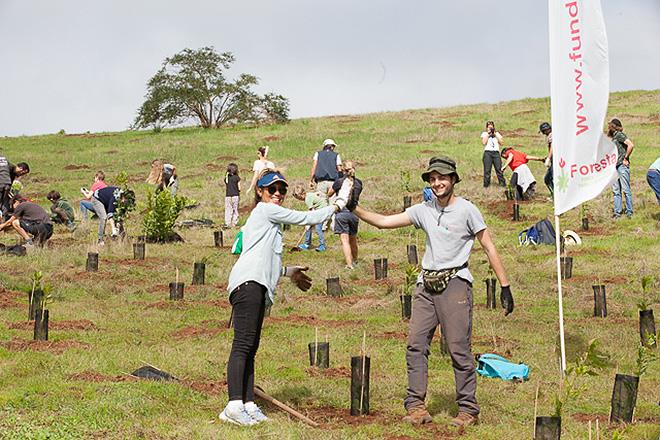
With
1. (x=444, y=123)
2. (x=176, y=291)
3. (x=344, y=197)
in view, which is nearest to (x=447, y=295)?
(x=344, y=197)

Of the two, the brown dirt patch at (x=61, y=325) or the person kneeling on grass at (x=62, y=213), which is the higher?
the person kneeling on grass at (x=62, y=213)

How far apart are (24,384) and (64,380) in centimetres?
37

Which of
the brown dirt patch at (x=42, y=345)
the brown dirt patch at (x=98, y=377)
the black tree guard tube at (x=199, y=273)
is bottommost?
the brown dirt patch at (x=98, y=377)

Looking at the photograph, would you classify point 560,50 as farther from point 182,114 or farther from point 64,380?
point 182,114

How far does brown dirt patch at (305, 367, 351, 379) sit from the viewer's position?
883 centimetres

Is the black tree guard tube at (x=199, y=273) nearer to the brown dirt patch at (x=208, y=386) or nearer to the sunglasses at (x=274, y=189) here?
the brown dirt patch at (x=208, y=386)

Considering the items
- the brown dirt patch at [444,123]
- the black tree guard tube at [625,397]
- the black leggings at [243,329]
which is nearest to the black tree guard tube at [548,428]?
the black tree guard tube at [625,397]

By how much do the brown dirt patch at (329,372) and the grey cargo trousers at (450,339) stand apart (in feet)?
5.98

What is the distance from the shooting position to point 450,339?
6.99 m

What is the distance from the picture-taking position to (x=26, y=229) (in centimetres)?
1753

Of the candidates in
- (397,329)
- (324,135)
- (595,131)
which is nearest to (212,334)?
(397,329)

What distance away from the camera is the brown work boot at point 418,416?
6973 mm

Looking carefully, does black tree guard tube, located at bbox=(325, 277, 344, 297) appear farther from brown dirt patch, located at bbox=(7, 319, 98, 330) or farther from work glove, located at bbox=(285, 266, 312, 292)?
work glove, located at bbox=(285, 266, 312, 292)

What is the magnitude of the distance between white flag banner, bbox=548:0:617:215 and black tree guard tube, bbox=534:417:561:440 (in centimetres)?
312
